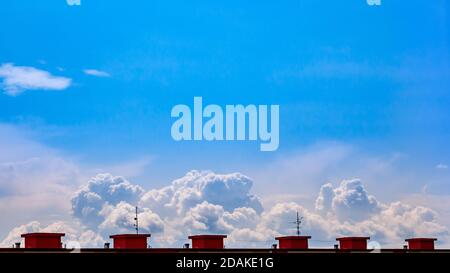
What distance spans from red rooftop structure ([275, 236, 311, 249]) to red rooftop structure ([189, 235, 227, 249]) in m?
2.92

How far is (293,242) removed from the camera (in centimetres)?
3378

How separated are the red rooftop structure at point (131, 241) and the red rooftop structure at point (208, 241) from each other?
256 centimetres

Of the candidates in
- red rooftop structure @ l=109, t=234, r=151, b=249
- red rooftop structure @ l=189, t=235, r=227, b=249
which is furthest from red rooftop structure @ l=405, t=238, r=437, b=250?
red rooftop structure @ l=109, t=234, r=151, b=249

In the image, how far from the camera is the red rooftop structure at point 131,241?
32.2 m

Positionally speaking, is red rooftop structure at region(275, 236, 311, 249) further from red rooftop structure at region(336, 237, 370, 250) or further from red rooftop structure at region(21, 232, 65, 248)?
red rooftop structure at region(21, 232, 65, 248)

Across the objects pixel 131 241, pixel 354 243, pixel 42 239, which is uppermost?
pixel 42 239

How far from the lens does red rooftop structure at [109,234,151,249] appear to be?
106 ft

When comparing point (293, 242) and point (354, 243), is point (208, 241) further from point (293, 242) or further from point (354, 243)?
point (354, 243)

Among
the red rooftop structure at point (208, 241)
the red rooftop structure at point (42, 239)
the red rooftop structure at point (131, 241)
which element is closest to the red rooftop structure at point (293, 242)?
the red rooftop structure at point (208, 241)

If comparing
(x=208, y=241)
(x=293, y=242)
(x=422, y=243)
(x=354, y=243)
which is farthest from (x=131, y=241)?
(x=422, y=243)

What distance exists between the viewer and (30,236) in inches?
1249

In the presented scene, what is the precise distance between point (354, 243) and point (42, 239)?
1554 cm
